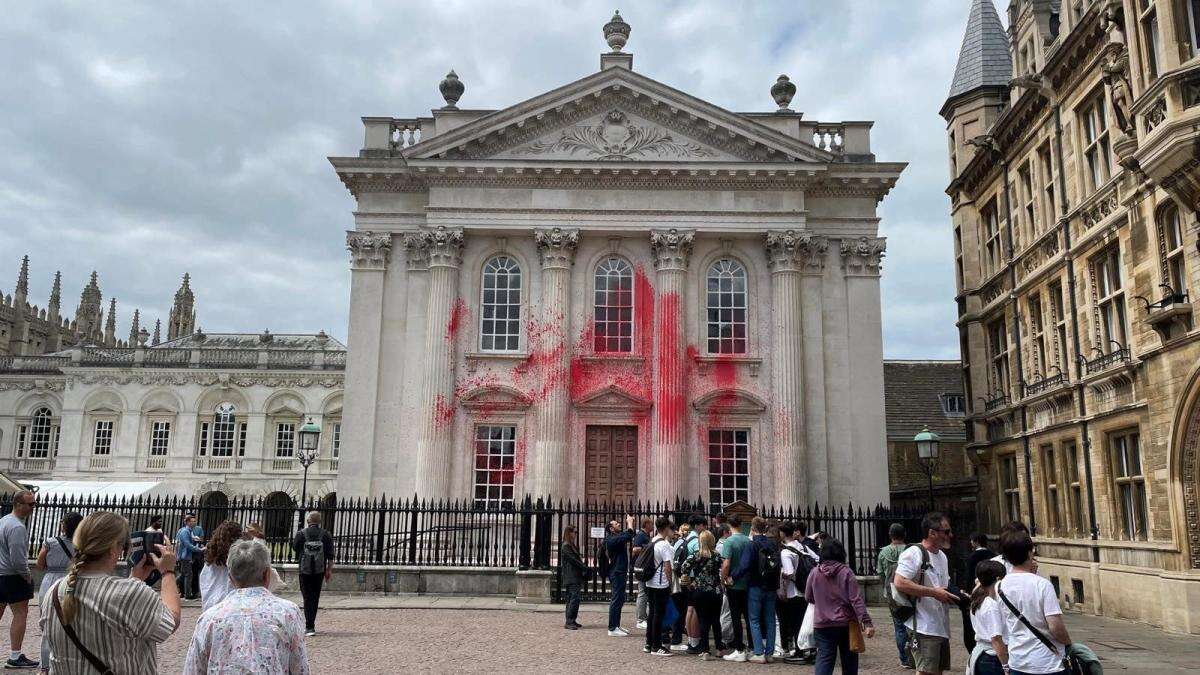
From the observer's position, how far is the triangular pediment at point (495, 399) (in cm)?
2641

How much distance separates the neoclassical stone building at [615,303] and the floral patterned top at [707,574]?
13.2 m

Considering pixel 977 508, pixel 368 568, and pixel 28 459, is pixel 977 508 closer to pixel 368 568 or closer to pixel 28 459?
pixel 368 568

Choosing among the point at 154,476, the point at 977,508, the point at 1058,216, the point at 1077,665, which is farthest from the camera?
the point at 154,476

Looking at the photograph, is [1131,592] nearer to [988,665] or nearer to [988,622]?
[988,665]

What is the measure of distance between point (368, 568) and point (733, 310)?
43.8 feet

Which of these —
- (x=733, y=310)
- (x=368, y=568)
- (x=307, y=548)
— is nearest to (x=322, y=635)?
(x=307, y=548)

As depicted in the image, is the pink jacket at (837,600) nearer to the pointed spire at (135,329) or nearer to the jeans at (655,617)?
the jeans at (655,617)

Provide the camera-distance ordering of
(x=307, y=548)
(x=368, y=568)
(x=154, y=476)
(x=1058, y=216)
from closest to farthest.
A: (x=307, y=548) → (x=368, y=568) → (x=1058, y=216) → (x=154, y=476)

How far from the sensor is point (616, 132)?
1081 inches

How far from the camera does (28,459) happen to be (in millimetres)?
52688

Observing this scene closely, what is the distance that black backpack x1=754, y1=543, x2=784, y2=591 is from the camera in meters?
11.9

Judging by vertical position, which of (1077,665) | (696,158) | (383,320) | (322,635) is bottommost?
(322,635)

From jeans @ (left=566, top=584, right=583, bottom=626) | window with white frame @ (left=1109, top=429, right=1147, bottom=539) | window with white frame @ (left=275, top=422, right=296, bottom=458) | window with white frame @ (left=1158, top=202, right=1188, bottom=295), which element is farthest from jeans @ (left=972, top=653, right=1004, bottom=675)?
window with white frame @ (left=275, top=422, right=296, bottom=458)

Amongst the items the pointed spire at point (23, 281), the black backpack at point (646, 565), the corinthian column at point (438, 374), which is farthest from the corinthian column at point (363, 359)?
the pointed spire at point (23, 281)
